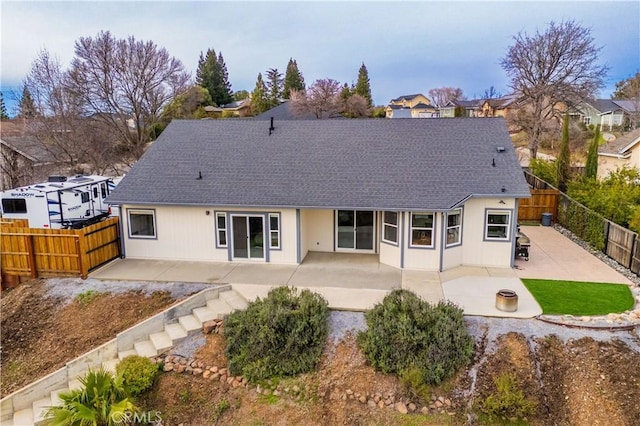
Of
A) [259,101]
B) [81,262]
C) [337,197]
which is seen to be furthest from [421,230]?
[259,101]

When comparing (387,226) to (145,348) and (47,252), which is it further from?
(47,252)

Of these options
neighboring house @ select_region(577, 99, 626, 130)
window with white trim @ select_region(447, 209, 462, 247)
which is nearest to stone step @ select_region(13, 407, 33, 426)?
window with white trim @ select_region(447, 209, 462, 247)

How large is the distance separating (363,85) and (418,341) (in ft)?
188

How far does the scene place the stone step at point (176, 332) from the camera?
33.2 feet

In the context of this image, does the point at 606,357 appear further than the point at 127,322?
No

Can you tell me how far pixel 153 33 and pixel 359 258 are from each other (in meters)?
29.1

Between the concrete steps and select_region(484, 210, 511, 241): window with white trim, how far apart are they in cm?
849

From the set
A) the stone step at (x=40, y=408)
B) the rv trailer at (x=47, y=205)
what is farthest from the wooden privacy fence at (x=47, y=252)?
the stone step at (x=40, y=408)

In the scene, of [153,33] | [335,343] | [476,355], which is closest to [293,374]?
[335,343]

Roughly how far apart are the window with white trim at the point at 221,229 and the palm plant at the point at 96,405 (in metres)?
6.51

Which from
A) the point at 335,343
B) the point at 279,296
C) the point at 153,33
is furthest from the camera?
the point at 153,33

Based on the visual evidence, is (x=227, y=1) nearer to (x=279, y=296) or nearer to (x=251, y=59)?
(x=279, y=296)

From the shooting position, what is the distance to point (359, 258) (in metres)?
15.0

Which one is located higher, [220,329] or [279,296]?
[279,296]
